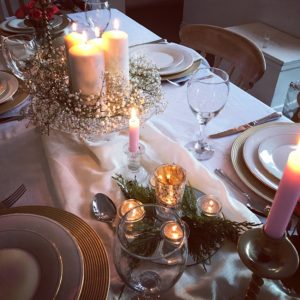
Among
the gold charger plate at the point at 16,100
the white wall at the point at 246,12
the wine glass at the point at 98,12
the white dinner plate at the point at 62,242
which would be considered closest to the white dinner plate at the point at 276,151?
the white dinner plate at the point at 62,242

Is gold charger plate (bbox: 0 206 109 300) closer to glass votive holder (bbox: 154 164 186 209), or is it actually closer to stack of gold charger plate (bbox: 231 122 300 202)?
glass votive holder (bbox: 154 164 186 209)

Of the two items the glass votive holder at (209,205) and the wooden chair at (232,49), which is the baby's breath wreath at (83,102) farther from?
the wooden chair at (232,49)

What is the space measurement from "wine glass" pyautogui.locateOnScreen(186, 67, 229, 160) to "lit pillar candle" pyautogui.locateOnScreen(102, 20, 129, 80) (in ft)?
0.54

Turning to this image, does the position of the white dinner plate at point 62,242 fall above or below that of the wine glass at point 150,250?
below

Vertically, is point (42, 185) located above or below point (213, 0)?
above

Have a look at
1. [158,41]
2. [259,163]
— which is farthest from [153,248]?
[158,41]

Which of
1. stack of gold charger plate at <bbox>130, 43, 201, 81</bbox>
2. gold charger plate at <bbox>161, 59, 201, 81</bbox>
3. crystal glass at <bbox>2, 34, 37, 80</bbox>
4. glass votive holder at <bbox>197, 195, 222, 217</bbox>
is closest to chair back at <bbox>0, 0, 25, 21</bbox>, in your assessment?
crystal glass at <bbox>2, 34, 37, 80</bbox>

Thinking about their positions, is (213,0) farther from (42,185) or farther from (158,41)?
(42,185)

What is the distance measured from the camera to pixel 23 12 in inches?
50.0

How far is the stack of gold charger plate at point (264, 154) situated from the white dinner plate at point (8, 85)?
A: 0.62 meters

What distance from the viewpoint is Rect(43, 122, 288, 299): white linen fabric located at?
54cm

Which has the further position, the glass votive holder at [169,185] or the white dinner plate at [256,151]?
the white dinner plate at [256,151]

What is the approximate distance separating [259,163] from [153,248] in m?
0.38

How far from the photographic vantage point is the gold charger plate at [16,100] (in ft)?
3.04
